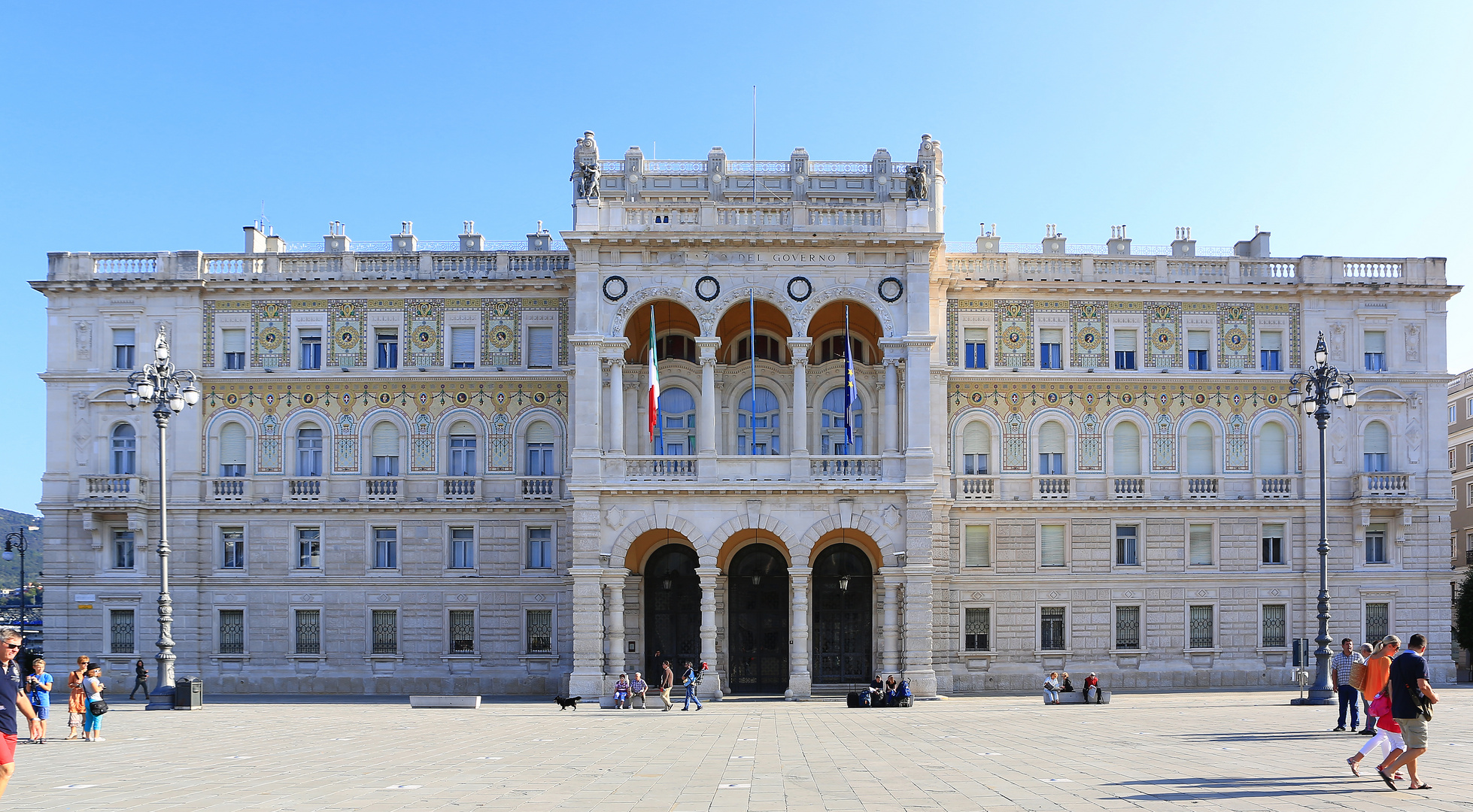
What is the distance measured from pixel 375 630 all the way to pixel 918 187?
84.9ft

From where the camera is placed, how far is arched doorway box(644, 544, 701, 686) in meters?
47.5

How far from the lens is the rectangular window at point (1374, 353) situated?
164ft

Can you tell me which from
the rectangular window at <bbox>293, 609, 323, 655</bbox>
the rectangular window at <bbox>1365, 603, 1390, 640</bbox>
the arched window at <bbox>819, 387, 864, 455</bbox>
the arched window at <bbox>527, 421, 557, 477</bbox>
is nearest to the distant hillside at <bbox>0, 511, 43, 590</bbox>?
the rectangular window at <bbox>293, 609, 323, 655</bbox>

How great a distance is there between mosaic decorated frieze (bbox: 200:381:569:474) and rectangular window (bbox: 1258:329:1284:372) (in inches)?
1075

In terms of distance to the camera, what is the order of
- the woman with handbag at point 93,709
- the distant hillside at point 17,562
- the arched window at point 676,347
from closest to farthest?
the woman with handbag at point 93,709, the arched window at point 676,347, the distant hillside at point 17,562

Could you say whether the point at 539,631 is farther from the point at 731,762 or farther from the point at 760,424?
the point at 731,762

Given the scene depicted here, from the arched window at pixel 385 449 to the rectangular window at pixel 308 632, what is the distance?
5.77 metres

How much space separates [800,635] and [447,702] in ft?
38.3

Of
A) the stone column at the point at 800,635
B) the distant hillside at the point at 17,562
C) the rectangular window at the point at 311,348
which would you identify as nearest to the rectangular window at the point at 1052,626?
the stone column at the point at 800,635

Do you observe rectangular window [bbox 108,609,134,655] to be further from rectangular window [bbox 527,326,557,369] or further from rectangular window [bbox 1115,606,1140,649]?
rectangular window [bbox 1115,606,1140,649]

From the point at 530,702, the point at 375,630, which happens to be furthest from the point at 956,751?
the point at 375,630

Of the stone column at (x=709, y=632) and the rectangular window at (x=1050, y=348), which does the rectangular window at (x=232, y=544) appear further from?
the rectangular window at (x=1050, y=348)

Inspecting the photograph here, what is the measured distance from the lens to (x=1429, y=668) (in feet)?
162

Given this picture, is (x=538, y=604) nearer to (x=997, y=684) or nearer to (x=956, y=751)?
(x=997, y=684)
